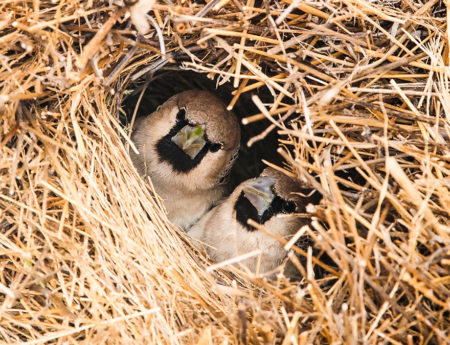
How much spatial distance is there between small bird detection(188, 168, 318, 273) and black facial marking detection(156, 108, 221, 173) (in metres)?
0.34

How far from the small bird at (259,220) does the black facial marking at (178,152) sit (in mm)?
342

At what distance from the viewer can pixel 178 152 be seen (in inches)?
134

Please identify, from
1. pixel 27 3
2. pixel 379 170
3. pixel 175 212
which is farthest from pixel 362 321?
pixel 27 3

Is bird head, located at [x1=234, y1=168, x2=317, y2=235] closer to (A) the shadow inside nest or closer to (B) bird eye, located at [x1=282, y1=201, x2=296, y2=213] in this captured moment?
(B) bird eye, located at [x1=282, y1=201, x2=296, y2=213]

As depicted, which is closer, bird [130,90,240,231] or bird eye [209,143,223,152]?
bird [130,90,240,231]

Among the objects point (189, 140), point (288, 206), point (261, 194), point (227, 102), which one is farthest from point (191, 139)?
point (227, 102)

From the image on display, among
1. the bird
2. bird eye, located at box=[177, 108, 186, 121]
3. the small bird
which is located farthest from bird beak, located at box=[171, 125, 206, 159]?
the small bird

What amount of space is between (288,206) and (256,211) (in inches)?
7.7

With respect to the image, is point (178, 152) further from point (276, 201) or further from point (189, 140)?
point (276, 201)

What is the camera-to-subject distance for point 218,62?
2930 mm

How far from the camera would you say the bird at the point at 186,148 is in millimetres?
3320

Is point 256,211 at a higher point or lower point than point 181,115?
lower

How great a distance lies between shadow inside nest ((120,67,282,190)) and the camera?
13.2ft

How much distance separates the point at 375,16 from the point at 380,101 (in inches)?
19.8
